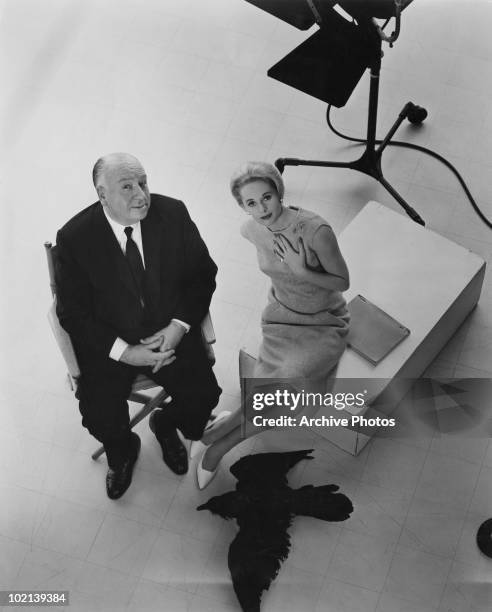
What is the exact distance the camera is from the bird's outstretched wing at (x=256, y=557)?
352 centimetres

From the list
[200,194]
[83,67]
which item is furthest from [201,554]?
[83,67]

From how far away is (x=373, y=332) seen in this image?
364 cm

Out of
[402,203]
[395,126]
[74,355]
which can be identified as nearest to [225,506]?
[74,355]

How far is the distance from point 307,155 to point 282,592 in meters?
2.22

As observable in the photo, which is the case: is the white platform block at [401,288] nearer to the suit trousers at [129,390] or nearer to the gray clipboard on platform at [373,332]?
the gray clipboard on platform at [373,332]

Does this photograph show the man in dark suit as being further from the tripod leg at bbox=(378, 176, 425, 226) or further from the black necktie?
the tripod leg at bbox=(378, 176, 425, 226)

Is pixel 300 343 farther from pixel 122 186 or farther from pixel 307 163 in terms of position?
pixel 307 163

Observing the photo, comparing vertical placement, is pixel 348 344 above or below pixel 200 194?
above

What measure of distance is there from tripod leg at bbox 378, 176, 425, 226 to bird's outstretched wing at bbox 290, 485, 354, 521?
132 centimetres

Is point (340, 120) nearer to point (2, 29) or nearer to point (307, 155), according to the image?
point (307, 155)

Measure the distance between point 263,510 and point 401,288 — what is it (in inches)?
42.4

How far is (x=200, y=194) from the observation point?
4621 millimetres

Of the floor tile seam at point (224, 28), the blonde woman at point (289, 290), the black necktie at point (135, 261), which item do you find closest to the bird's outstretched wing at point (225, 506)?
the blonde woman at point (289, 290)

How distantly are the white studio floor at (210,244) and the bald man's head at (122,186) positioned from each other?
112 cm
